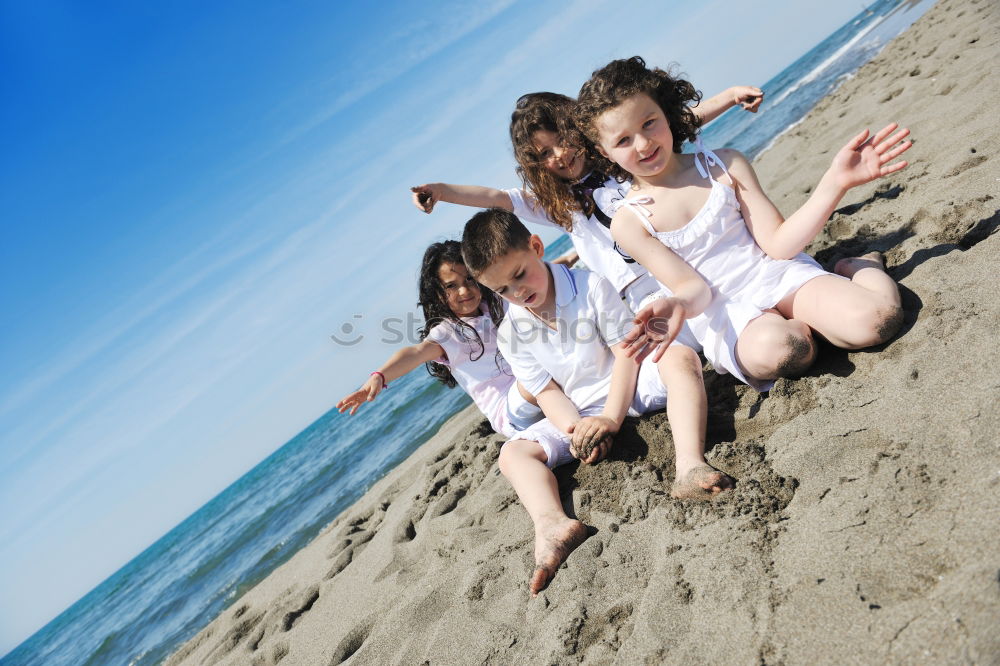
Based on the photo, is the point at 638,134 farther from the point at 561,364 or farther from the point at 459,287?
the point at 459,287

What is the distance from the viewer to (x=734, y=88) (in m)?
3.34

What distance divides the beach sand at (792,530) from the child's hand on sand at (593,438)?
8 centimetres

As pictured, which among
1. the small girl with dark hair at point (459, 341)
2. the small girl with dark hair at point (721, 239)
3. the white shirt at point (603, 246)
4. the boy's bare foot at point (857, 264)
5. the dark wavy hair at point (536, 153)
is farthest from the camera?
the small girl with dark hair at point (459, 341)

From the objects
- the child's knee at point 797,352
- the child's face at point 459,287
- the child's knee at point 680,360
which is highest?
the child's face at point 459,287

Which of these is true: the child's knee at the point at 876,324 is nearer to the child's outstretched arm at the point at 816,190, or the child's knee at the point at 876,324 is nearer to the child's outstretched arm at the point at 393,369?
the child's outstretched arm at the point at 816,190

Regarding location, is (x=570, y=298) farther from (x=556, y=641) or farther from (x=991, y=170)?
(x=991, y=170)

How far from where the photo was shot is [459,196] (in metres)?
3.61

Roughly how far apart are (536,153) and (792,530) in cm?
232

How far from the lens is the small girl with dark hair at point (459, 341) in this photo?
3668mm

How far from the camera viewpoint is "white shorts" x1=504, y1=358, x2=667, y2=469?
2.86 metres

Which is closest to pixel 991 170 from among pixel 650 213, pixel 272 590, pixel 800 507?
pixel 650 213

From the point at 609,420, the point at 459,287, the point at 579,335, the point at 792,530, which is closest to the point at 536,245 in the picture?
the point at 579,335

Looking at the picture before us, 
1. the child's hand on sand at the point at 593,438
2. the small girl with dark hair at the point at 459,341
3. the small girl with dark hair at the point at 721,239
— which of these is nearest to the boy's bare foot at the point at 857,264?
the small girl with dark hair at the point at 721,239

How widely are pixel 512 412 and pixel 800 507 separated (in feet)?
6.06
